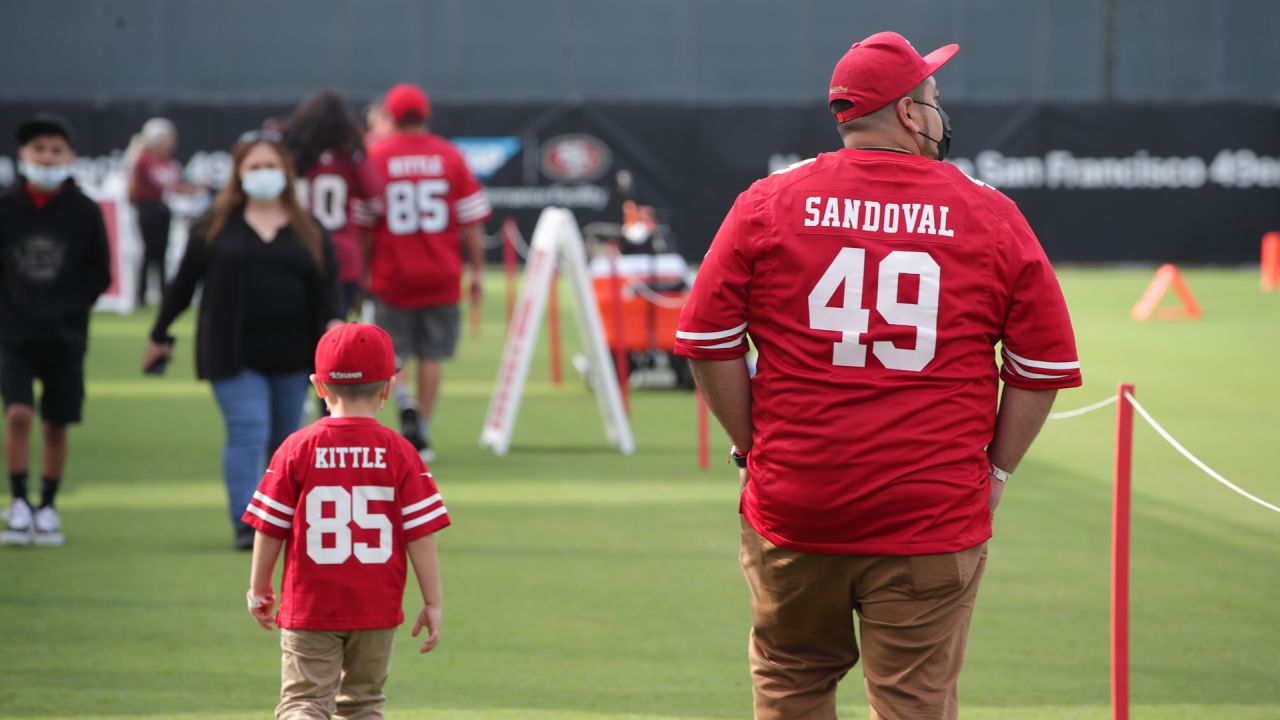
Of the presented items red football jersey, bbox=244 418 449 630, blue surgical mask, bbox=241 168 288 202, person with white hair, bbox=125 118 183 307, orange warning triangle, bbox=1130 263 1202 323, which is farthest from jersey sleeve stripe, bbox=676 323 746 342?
orange warning triangle, bbox=1130 263 1202 323

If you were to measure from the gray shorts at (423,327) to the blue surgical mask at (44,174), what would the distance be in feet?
8.70

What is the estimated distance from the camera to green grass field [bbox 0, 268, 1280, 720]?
17.9 feet

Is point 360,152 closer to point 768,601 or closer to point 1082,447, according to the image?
point 1082,447

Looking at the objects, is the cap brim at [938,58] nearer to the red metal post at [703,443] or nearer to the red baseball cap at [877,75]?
the red baseball cap at [877,75]

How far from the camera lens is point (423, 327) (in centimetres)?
996

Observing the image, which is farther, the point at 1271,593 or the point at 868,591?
the point at 1271,593

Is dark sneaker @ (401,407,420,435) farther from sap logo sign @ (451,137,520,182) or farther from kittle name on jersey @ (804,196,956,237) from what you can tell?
sap logo sign @ (451,137,520,182)

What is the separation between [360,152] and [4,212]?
7.26 feet

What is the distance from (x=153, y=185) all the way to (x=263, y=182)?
41.6 ft

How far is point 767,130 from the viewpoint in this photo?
28.0 meters

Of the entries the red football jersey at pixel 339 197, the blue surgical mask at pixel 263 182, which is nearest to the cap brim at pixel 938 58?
the blue surgical mask at pixel 263 182

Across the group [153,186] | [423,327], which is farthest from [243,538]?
[153,186]

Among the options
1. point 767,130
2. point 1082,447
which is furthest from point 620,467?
point 767,130

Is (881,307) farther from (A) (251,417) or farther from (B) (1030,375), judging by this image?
(A) (251,417)
